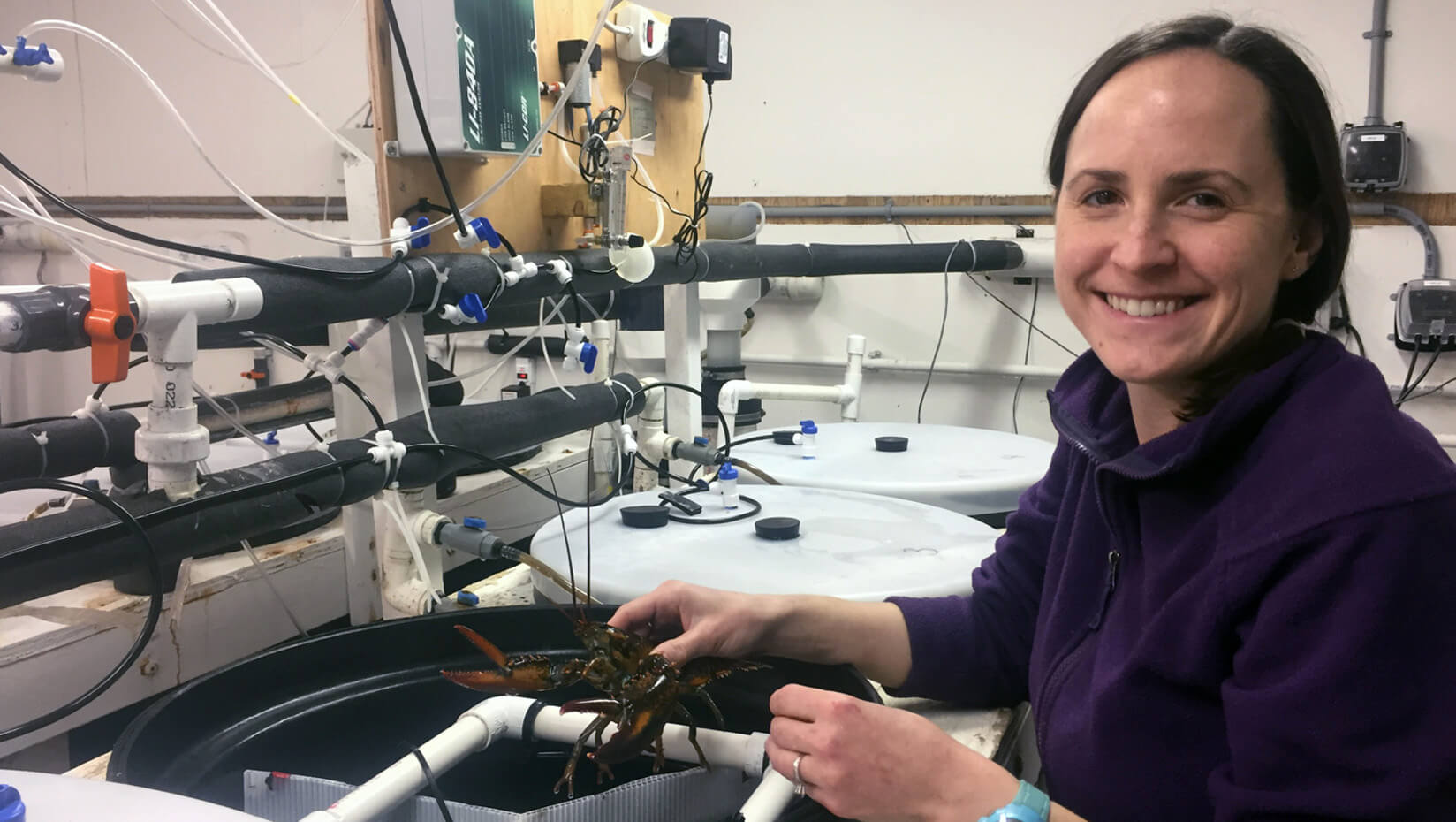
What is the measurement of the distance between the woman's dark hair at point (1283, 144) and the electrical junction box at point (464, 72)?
727mm

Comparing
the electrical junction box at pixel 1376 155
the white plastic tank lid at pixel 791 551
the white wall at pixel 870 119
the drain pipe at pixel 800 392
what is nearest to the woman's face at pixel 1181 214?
the white plastic tank lid at pixel 791 551

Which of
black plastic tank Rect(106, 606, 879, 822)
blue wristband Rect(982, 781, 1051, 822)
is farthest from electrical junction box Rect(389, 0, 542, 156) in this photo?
blue wristband Rect(982, 781, 1051, 822)

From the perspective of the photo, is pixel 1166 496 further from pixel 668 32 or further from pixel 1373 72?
pixel 1373 72

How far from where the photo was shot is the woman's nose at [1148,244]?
72 centimetres

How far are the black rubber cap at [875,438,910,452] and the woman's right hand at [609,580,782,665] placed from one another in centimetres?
99

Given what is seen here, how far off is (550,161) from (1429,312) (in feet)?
6.75

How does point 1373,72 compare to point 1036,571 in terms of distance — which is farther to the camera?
point 1373,72

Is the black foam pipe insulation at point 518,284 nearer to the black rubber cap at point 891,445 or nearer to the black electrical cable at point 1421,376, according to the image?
the black rubber cap at point 891,445

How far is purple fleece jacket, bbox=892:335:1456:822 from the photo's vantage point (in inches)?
22.0

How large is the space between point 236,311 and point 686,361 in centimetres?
95

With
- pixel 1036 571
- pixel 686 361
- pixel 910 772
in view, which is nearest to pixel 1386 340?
pixel 686 361

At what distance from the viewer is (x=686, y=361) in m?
1.72

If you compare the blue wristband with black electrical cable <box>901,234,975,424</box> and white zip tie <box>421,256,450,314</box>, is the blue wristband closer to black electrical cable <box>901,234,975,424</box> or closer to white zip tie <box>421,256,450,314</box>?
white zip tie <box>421,256,450,314</box>

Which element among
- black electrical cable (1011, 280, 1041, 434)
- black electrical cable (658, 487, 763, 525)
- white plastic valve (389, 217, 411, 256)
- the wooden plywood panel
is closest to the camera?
white plastic valve (389, 217, 411, 256)
